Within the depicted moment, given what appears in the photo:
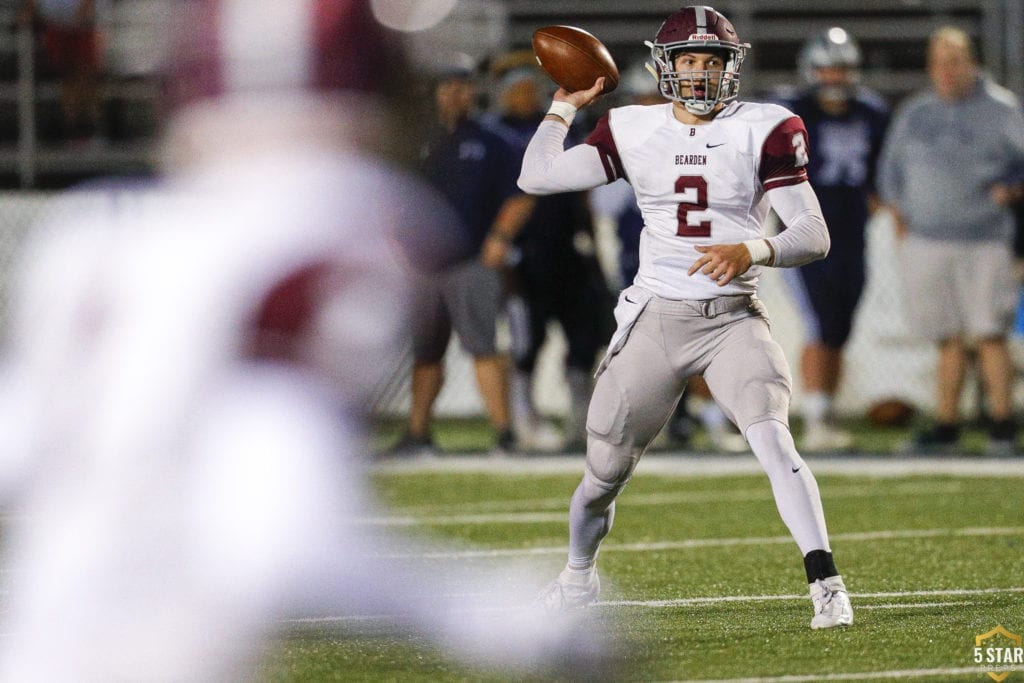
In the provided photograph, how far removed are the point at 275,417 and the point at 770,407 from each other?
2.66 meters

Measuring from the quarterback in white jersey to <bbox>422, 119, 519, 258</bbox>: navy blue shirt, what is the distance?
3.99m

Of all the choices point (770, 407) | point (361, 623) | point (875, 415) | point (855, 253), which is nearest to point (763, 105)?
point (770, 407)

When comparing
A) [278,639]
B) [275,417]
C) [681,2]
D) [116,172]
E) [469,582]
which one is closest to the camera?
[275,417]

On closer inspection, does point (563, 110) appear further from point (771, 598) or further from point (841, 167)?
point (841, 167)

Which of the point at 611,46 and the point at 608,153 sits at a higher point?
the point at 608,153

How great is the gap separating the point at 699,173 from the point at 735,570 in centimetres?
142

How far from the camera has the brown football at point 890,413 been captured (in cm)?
1054

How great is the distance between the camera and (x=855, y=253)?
864 cm

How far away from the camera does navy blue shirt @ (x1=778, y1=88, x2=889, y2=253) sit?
862 cm

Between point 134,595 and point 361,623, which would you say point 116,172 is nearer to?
point 361,623

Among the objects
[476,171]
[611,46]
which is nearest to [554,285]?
[476,171]

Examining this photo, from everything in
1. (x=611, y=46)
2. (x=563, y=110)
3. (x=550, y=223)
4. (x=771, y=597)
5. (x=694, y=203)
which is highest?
(x=563, y=110)

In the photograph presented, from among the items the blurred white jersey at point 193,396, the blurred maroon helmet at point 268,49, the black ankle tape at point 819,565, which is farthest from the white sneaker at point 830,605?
the blurred maroon helmet at point 268,49

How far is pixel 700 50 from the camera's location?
14.8ft
